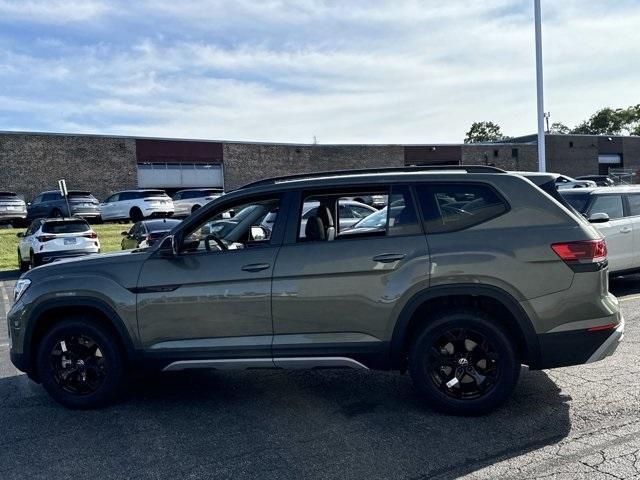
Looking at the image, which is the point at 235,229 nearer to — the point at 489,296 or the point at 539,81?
the point at 489,296

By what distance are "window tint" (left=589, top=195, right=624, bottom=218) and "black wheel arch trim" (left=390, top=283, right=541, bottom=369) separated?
5855 millimetres

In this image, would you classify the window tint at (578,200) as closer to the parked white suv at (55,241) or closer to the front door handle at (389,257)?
the front door handle at (389,257)

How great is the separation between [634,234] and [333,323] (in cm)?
707

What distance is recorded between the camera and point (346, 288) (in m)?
4.41

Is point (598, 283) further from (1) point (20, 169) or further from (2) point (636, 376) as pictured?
(1) point (20, 169)

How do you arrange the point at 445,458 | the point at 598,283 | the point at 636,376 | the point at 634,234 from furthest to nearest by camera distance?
the point at 634,234 < the point at 636,376 < the point at 598,283 < the point at 445,458

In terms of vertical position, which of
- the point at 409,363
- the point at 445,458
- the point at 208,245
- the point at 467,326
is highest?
the point at 208,245

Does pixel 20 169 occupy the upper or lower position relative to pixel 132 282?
upper

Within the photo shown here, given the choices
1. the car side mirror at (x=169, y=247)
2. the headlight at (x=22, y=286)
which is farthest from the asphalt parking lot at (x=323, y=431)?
the car side mirror at (x=169, y=247)

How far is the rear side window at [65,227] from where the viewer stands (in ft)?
52.2

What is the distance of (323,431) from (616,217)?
23.9 feet

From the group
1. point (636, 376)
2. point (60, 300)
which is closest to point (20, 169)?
point (60, 300)

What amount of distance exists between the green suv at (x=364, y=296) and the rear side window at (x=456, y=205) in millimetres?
11

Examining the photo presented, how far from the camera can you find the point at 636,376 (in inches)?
205
